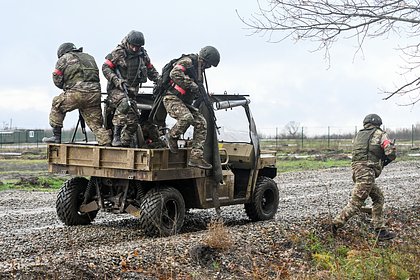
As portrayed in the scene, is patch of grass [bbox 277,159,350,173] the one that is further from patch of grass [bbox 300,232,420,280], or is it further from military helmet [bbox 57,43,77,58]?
patch of grass [bbox 300,232,420,280]

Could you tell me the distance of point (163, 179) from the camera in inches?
461

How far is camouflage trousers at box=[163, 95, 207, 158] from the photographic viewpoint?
12078mm

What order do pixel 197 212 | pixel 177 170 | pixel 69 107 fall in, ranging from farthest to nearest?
pixel 197 212 < pixel 69 107 < pixel 177 170

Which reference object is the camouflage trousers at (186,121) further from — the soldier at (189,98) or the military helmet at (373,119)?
the military helmet at (373,119)

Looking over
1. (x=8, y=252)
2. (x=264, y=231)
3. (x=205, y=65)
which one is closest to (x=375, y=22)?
(x=205, y=65)

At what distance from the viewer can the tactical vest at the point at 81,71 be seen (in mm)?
12742

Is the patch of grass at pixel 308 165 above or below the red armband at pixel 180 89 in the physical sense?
below

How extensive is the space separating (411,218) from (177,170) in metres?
5.07

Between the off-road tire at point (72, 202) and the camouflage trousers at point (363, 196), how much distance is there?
4315 millimetres

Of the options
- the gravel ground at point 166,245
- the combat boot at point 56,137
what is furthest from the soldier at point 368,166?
the combat boot at point 56,137

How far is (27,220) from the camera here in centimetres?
1434

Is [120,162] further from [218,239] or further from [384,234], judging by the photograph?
[384,234]

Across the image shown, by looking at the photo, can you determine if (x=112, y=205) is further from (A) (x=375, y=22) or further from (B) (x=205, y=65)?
(A) (x=375, y=22)

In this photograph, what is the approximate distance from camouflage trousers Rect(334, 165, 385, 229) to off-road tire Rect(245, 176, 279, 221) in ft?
6.45
